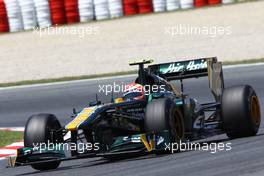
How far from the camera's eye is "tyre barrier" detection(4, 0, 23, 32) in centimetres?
2839

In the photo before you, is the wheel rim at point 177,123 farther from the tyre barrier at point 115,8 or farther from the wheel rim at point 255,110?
the tyre barrier at point 115,8

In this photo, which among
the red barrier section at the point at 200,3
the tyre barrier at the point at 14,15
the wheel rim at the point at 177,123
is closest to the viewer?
the wheel rim at the point at 177,123

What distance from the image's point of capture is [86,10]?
28.4 meters

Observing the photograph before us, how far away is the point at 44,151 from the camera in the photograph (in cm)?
1079

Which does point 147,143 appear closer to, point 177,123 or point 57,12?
point 177,123

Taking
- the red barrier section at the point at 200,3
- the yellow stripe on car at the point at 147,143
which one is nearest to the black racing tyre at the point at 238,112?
the yellow stripe on car at the point at 147,143

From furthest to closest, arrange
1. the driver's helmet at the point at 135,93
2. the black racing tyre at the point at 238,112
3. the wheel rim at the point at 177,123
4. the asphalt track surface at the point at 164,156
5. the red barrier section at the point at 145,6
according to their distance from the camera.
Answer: the red barrier section at the point at 145,6 → the driver's helmet at the point at 135,93 → the black racing tyre at the point at 238,112 → the wheel rim at the point at 177,123 → the asphalt track surface at the point at 164,156

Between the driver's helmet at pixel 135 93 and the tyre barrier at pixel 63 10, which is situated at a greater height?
the driver's helmet at pixel 135 93

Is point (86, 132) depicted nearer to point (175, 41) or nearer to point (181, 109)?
point (181, 109)

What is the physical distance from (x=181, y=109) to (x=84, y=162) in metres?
1.56

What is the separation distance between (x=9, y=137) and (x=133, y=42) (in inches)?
397

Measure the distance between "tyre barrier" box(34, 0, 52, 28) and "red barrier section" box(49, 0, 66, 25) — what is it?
13 centimetres

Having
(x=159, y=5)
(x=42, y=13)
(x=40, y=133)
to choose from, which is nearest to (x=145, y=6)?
(x=159, y=5)

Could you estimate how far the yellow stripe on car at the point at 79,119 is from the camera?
10664 mm
